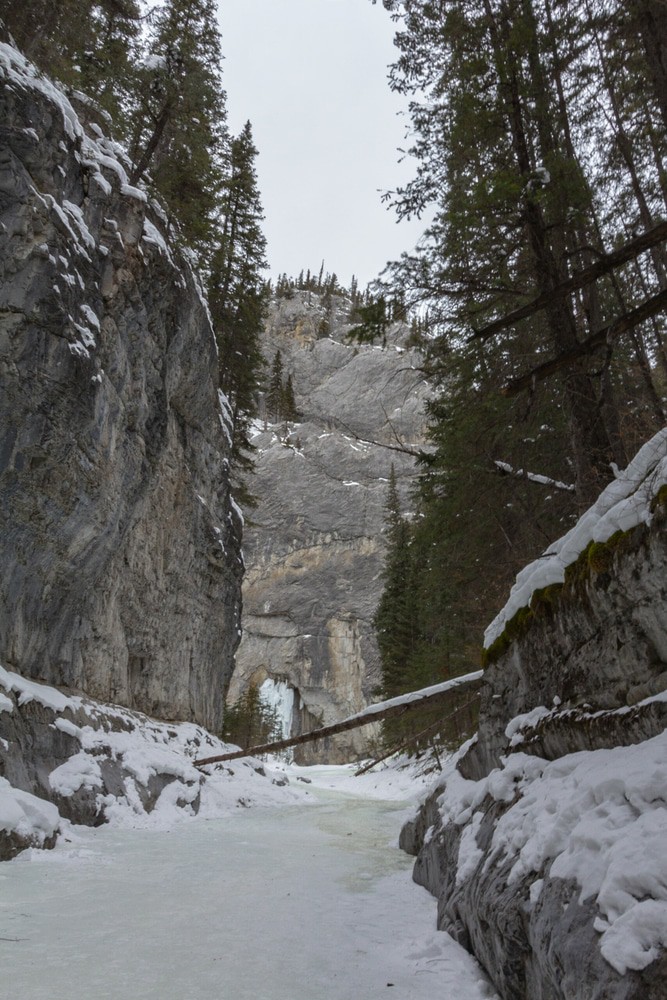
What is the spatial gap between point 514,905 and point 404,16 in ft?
35.2

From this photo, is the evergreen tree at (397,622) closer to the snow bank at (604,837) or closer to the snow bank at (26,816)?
the snow bank at (26,816)

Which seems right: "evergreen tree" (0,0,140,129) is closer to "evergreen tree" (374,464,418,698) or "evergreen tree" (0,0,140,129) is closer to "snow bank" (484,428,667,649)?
"snow bank" (484,428,667,649)

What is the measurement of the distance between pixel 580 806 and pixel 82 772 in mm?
9046

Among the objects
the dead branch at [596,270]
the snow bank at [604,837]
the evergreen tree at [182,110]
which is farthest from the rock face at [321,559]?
the snow bank at [604,837]

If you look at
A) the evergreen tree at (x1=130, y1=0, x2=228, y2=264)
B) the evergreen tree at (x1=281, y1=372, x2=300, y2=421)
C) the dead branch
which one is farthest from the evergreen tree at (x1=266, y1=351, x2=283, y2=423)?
the dead branch

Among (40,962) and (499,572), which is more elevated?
(499,572)

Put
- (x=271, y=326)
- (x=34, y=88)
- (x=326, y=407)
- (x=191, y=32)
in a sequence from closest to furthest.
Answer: (x=34, y=88), (x=191, y=32), (x=326, y=407), (x=271, y=326)

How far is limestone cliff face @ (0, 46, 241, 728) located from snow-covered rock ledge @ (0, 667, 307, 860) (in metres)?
1.01

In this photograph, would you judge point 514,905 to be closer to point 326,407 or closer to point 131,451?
point 131,451

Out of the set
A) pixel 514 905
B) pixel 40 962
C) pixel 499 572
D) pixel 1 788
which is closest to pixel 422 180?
pixel 499 572

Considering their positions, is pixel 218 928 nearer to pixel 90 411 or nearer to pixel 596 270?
pixel 596 270

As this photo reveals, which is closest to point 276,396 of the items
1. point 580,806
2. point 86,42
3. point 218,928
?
point 86,42

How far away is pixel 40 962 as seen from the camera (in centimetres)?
358

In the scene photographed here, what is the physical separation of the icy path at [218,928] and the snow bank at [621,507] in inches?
103
